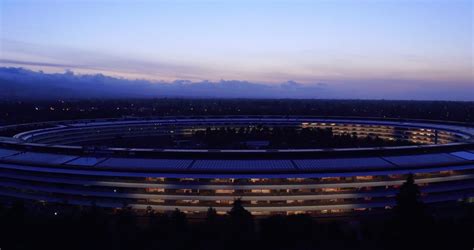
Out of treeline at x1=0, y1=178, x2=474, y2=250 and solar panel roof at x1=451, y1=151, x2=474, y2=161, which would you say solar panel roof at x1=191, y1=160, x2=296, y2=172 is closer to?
treeline at x1=0, y1=178, x2=474, y2=250

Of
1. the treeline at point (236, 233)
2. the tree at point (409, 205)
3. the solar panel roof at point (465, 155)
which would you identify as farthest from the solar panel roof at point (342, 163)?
the solar panel roof at point (465, 155)

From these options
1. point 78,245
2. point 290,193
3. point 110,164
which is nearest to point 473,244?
point 290,193

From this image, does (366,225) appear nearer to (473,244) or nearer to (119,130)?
(473,244)

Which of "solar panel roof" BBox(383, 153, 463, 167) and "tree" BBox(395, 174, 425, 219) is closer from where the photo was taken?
"tree" BBox(395, 174, 425, 219)

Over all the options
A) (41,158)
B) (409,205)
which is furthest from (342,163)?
(41,158)

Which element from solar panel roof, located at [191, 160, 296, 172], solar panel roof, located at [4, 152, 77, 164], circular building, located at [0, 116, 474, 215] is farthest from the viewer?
solar panel roof, located at [4, 152, 77, 164]

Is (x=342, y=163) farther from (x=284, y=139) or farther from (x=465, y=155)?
(x=284, y=139)

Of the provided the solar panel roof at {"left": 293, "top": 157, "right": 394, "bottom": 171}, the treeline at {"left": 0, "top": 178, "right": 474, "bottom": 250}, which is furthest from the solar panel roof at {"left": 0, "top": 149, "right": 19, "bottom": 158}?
the solar panel roof at {"left": 293, "top": 157, "right": 394, "bottom": 171}
